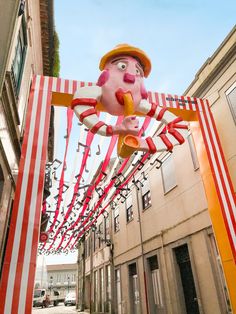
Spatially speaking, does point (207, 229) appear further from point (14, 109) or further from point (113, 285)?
point (113, 285)

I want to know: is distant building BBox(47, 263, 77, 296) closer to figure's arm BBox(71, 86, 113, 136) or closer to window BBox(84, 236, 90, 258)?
window BBox(84, 236, 90, 258)

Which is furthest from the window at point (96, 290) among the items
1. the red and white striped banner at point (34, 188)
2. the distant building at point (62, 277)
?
the distant building at point (62, 277)

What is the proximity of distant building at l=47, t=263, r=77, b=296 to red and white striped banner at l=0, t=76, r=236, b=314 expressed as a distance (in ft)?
212

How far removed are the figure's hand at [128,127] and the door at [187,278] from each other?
7.03 metres

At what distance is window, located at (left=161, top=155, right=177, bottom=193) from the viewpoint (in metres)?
10.9

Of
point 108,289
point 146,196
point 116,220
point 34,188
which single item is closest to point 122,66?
point 34,188

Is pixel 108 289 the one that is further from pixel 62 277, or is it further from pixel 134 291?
pixel 62 277

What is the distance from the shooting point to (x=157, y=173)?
40.2ft

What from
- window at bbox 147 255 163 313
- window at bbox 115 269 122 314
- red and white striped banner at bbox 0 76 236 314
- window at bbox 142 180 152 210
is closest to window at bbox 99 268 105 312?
window at bbox 115 269 122 314

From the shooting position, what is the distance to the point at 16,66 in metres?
6.55

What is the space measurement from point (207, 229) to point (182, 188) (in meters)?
2.08

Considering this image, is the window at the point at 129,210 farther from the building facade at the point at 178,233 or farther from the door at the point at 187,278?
the door at the point at 187,278

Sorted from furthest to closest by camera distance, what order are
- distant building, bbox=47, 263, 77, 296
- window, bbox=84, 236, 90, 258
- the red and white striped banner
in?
distant building, bbox=47, 263, 77, 296 → window, bbox=84, 236, 90, 258 → the red and white striped banner

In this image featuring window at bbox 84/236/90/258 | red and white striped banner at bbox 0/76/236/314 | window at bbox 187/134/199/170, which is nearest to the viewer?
red and white striped banner at bbox 0/76/236/314
